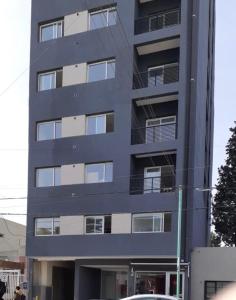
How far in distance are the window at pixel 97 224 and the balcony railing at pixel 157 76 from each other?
8.12m

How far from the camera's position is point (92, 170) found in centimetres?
3650

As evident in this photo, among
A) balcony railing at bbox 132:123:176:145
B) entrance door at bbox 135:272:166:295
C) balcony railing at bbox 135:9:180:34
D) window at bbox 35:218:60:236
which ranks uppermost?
balcony railing at bbox 135:9:180:34

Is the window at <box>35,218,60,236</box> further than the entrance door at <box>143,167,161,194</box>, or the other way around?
the window at <box>35,218,60,236</box>

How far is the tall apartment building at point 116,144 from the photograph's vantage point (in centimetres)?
3409

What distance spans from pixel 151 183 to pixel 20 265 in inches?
614

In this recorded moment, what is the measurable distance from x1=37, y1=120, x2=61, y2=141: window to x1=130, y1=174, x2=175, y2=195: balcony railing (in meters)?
6.25

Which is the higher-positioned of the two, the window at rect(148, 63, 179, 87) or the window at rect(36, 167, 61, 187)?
the window at rect(148, 63, 179, 87)

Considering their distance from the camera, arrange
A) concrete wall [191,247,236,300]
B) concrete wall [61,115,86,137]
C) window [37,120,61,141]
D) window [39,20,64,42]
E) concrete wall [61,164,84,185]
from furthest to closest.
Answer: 1. window [39,20,64,42]
2. window [37,120,61,141]
3. concrete wall [61,115,86,137]
4. concrete wall [61,164,84,185]
5. concrete wall [191,247,236,300]

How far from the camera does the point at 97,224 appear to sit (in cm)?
3556

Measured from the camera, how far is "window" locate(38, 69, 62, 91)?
1537 inches

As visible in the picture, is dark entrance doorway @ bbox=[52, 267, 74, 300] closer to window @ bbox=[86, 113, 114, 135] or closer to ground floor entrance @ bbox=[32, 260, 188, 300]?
ground floor entrance @ bbox=[32, 260, 188, 300]

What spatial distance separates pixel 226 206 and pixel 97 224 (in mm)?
15164

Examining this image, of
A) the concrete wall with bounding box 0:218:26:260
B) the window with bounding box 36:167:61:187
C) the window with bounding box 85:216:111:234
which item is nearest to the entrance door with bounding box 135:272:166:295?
the window with bounding box 85:216:111:234

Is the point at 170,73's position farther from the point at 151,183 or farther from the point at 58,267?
the point at 58,267
